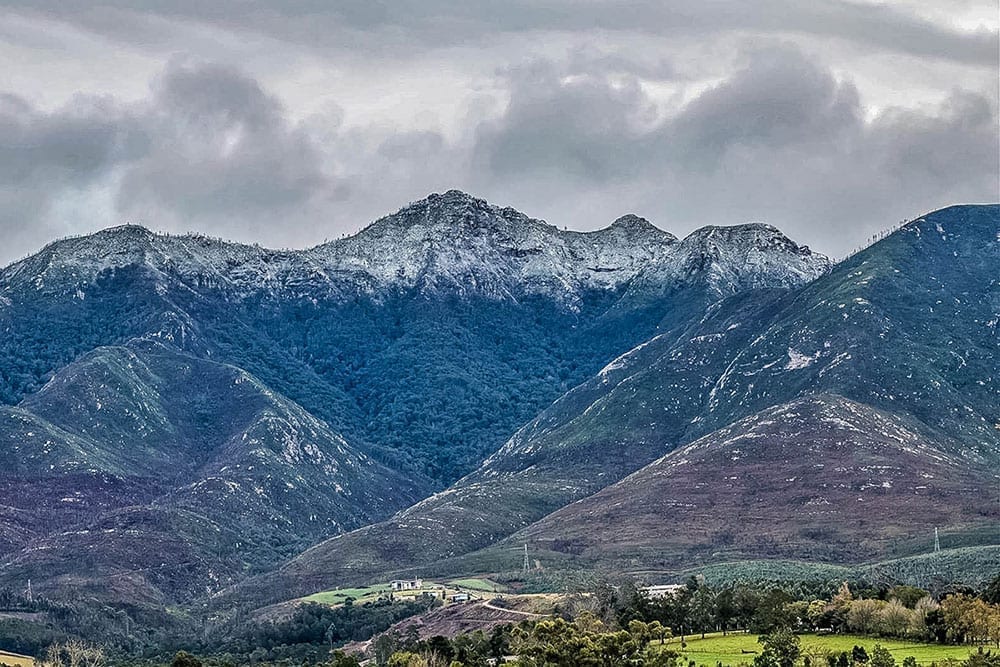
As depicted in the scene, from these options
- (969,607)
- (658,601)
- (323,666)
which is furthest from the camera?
(658,601)

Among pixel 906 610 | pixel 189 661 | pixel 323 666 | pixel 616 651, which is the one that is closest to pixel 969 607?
pixel 906 610

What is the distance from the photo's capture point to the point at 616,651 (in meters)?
153

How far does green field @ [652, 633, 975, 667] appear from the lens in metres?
154

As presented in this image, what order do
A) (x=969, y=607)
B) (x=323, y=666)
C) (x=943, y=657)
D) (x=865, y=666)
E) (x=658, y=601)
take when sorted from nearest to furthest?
(x=865, y=666)
(x=943, y=657)
(x=969, y=607)
(x=323, y=666)
(x=658, y=601)

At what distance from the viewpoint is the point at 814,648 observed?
152625mm

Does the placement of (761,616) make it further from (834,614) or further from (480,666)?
(480,666)

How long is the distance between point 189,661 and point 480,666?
2874 centimetres

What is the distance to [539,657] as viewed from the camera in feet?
503

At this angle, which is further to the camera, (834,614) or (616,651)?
(834,614)

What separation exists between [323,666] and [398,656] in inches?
513

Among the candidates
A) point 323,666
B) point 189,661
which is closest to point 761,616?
point 323,666

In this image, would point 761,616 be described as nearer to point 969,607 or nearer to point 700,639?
point 700,639

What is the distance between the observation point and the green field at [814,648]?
154 m

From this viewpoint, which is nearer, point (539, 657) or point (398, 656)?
point (539, 657)
